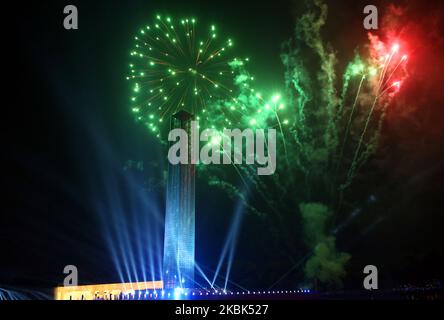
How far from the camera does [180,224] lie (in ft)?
107

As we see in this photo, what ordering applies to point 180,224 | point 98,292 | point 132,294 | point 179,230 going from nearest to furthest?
point 132,294 → point 98,292 → point 179,230 → point 180,224

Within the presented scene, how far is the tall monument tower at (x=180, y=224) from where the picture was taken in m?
31.9

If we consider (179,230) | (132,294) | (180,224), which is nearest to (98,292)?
(132,294)

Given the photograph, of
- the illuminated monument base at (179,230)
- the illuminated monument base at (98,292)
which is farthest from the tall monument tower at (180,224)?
the illuminated monument base at (98,292)

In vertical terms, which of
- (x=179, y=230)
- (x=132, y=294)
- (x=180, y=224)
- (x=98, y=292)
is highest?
(x=180, y=224)

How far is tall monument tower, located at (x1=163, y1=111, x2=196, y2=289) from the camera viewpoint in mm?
31859

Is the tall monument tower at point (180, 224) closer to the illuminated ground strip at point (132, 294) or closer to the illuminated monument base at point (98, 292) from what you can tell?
the illuminated ground strip at point (132, 294)

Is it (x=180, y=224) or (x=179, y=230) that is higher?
(x=180, y=224)

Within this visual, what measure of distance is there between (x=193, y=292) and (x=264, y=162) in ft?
37.2

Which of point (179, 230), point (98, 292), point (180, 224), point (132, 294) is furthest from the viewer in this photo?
point (180, 224)

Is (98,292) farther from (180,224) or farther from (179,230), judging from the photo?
(180,224)

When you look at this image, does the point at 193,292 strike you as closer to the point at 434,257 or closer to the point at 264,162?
the point at 264,162
